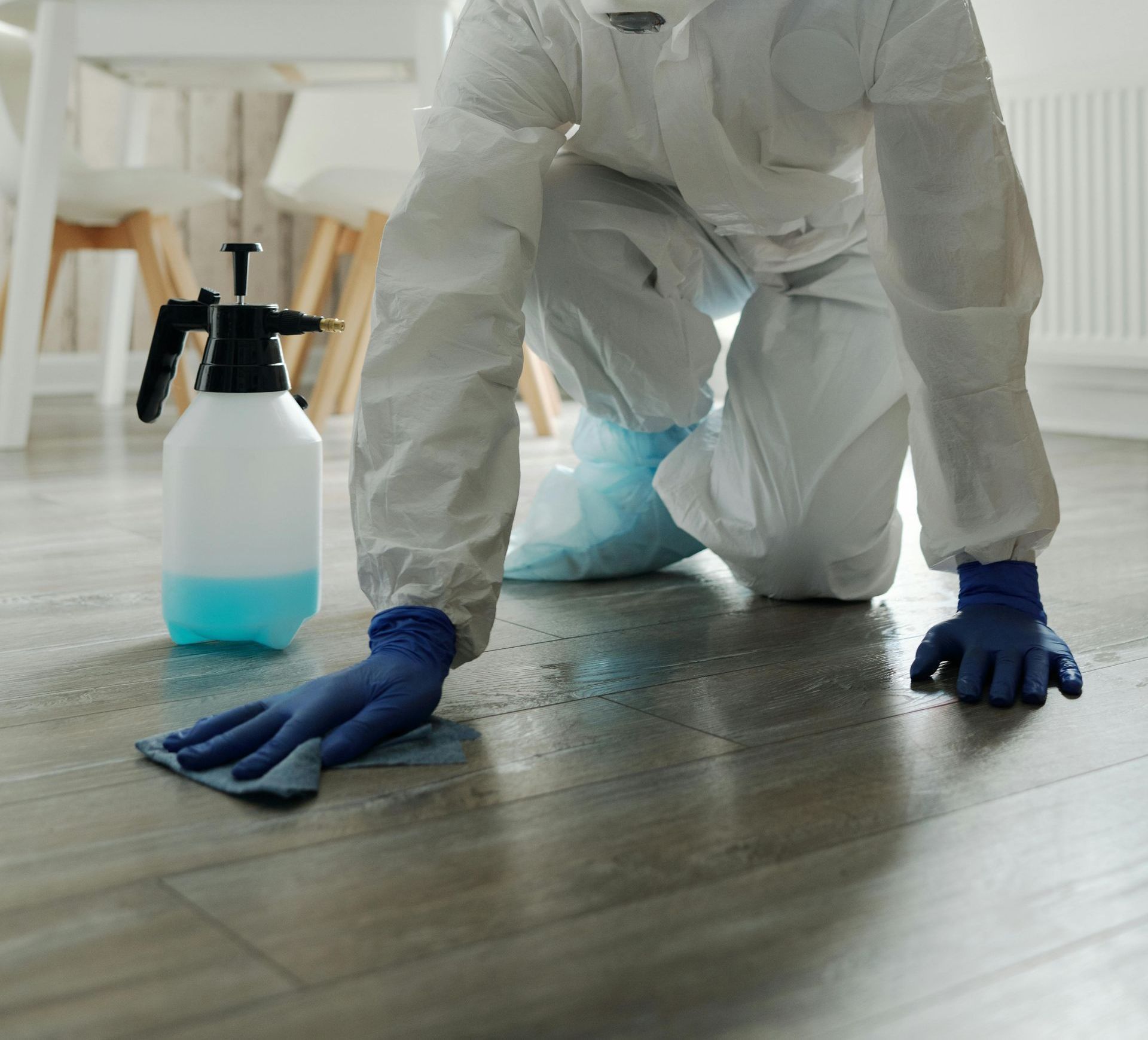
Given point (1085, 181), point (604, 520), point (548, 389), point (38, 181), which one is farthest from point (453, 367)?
point (1085, 181)

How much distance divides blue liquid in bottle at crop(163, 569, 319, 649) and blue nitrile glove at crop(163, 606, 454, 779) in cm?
21

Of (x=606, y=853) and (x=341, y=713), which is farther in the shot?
(x=341, y=713)

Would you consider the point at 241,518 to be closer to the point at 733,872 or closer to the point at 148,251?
the point at 733,872

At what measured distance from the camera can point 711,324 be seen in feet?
4.06

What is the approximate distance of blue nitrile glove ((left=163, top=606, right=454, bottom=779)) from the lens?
2.39 ft

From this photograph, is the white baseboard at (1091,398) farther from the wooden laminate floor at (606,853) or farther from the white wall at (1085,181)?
the wooden laminate floor at (606,853)

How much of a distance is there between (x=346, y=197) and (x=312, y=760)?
191 cm

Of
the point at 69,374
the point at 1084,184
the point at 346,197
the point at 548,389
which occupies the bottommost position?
the point at 69,374

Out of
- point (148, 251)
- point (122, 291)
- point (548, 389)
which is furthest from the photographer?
point (122, 291)

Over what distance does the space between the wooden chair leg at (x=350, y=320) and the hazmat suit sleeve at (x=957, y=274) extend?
64.6 inches

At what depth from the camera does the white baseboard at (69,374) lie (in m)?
3.27

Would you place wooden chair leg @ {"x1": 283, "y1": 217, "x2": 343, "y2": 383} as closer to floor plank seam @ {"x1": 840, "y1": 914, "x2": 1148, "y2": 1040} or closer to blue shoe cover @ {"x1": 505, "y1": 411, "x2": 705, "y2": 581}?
blue shoe cover @ {"x1": 505, "y1": 411, "x2": 705, "y2": 581}

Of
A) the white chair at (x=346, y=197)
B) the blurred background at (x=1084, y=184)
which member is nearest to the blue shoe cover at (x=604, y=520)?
the white chair at (x=346, y=197)

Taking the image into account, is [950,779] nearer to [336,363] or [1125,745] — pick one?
[1125,745]
